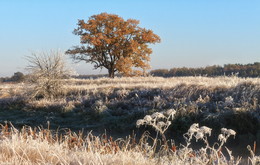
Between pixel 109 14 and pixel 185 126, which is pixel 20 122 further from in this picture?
pixel 109 14

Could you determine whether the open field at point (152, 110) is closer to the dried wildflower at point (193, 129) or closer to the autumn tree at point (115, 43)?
the dried wildflower at point (193, 129)

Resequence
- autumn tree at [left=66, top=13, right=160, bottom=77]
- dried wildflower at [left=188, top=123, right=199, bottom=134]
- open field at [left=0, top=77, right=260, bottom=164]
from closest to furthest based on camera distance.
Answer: dried wildflower at [left=188, top=123, right=199, bottom=134]
open field at [left=0, top=77, right=260, bottom=164]
autumn tree at [left=66, top=13, right=160, bottom=77]

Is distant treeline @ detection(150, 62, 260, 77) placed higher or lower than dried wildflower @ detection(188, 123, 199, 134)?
higher

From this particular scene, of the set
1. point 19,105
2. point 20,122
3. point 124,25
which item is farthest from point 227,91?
point 124,25

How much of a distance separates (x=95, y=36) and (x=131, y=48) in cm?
436

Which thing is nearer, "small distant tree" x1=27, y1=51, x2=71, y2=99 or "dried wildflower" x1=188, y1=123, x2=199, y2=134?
"dried wildflower" x1=188, y1=123, x2=199, y2=134

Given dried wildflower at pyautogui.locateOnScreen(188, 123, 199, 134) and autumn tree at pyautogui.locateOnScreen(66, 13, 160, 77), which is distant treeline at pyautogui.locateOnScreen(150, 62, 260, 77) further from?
dried wildflower at pyautogui.locateOnScreen(188, 123, 199, 134)

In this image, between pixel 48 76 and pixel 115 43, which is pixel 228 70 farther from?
pixel 48 76

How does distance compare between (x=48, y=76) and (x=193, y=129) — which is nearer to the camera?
(x=193, y=129)

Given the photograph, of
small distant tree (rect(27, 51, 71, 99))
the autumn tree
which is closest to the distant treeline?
the autumn tree

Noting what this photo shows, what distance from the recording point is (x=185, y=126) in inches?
414

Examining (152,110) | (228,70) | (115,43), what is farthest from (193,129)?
(228,70)

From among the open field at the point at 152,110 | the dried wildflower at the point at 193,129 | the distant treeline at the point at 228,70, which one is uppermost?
the distant treeline at the point at 228,70

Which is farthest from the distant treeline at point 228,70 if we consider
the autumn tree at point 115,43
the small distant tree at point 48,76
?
the small distant tree at point 48,76
